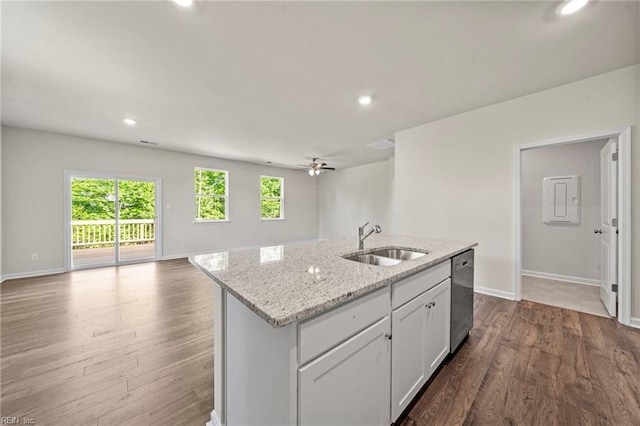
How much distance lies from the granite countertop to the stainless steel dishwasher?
0.56 feet

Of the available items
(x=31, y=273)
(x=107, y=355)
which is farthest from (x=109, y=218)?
(x=107, y=355)

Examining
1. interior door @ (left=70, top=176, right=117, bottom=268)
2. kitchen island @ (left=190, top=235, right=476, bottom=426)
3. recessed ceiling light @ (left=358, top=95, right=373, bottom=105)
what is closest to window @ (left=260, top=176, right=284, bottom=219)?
interior door @ (left=70, top=176, right=117, bottom=268)

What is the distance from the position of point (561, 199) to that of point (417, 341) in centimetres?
444

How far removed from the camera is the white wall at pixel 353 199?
23.6 feet

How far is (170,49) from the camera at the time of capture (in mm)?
2141

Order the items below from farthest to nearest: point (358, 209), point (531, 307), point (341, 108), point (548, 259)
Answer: point (358, 209) < point (548, 259) < point (341, 108) < point (531, 307)

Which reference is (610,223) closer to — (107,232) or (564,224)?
(564,224)

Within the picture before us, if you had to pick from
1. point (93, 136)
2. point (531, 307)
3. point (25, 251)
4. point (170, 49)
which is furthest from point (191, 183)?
point (531, 307)

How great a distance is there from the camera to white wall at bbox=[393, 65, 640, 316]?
2.51 m

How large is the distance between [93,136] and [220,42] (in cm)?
455

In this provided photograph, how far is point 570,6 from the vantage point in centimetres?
169

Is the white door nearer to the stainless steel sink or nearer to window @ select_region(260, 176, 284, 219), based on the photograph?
the stainless steel sink

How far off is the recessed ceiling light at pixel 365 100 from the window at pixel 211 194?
4911 millimetres

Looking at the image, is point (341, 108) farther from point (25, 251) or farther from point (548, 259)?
point (25, 251)
